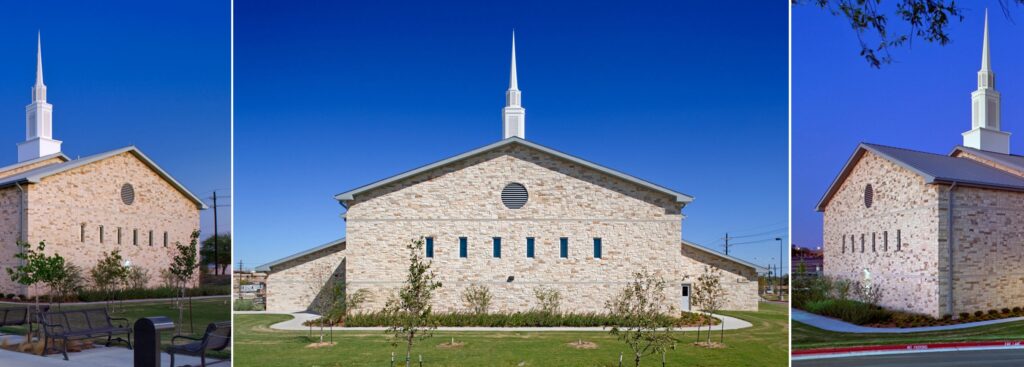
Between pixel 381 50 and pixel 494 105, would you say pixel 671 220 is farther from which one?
pixel 381 50

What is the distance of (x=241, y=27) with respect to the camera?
21.8m

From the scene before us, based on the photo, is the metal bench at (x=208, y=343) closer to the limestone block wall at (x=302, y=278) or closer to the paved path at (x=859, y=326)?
the paved path at (x=859, y=326)

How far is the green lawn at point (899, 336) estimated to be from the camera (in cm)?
1369

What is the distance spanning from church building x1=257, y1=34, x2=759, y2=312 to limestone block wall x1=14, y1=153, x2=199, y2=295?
5.51 metres

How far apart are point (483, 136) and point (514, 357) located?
36.8ft

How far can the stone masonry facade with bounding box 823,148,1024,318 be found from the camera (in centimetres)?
1677

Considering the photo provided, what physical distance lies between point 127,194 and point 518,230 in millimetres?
11348

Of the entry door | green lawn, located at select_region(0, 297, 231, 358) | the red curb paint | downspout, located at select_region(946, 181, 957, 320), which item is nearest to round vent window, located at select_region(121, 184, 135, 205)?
green lawn, located at select_region(0, 297, 231, 358)

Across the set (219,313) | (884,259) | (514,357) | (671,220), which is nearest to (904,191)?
(884,259)

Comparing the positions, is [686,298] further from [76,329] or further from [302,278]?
[76,329]

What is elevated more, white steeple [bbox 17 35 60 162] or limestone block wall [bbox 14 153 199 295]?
white steeple [bbox 17 35 60 162]

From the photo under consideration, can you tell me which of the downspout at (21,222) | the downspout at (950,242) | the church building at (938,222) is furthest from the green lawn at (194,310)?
the downspout at (950,242)

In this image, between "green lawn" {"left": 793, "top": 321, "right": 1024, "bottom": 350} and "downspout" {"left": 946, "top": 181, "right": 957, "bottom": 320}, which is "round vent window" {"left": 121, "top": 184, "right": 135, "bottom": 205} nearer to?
"green lawn" {"left": 793, "top": 321, "right": 1024, "bottom": 350}

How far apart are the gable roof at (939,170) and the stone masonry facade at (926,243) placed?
0.21 metres
